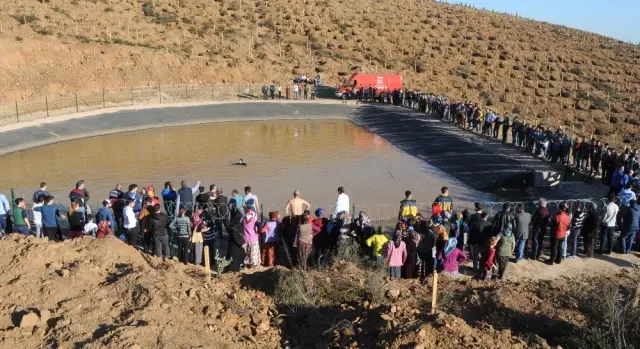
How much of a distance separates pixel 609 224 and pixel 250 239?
309 inches

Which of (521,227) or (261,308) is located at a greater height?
(521,227)

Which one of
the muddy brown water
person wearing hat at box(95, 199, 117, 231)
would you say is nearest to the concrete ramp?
the muddy brown water

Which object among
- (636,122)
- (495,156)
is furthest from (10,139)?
(636,122)

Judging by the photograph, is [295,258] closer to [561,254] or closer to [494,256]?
[494,256]

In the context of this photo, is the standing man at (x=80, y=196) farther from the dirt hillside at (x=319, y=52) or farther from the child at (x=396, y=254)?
the dirt hillside at (x=319, y=52)

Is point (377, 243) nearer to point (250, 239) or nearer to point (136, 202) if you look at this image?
point (250, 239)

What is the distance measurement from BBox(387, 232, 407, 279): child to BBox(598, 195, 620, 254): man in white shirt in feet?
16.5

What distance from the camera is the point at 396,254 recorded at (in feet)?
33.9

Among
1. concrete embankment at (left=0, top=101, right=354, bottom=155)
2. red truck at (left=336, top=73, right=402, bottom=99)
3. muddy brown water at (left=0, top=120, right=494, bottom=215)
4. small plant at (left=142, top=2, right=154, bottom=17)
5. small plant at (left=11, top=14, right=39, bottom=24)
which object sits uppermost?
small plant at (left=142, top=2, right=154, bottom=17)

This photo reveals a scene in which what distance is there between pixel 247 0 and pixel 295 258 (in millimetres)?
55201

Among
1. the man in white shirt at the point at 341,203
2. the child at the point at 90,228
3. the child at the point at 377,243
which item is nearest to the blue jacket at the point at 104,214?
the child at the point at 90,228

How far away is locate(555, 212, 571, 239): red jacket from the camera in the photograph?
1150 centimetres

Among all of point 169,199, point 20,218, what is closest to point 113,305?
point 20,218

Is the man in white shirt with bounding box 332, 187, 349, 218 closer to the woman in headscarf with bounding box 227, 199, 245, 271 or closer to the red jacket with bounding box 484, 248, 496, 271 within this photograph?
the woman in headscarf with bounding box 227, 199, 245, 271
